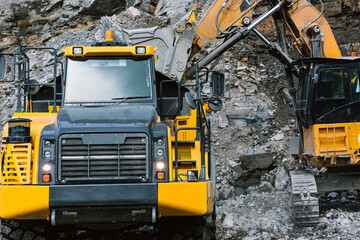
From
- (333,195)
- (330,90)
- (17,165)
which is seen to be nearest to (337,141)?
(330,90)

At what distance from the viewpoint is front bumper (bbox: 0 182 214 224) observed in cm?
655

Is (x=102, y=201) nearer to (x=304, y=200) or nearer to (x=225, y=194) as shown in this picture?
(x=304, y=200)

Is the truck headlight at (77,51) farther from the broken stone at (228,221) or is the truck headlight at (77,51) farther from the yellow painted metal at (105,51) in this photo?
the broken stone at (228,221)

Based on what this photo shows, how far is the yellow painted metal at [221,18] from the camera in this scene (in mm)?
11859

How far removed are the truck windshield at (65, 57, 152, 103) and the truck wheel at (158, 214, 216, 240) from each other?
5.84 ft

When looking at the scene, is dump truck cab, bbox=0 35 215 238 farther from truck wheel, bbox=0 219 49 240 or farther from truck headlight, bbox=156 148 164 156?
truck wheel, bbox=0 219 49 240

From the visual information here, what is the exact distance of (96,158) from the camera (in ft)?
22.1

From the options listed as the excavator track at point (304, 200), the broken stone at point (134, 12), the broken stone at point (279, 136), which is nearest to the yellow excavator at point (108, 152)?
the excavator track at point (304, 200)

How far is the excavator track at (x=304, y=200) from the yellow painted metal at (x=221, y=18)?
10.9 feet

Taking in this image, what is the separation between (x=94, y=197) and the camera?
6.60 meters

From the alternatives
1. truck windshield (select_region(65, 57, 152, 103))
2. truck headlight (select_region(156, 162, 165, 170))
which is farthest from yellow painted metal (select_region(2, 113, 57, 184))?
truck headlight (select_region(156, 162, 165, 170))

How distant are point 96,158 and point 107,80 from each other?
1767mm

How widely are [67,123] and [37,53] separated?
14.3 m

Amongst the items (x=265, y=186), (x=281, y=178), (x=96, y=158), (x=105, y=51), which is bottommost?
(x=265, y=186)
